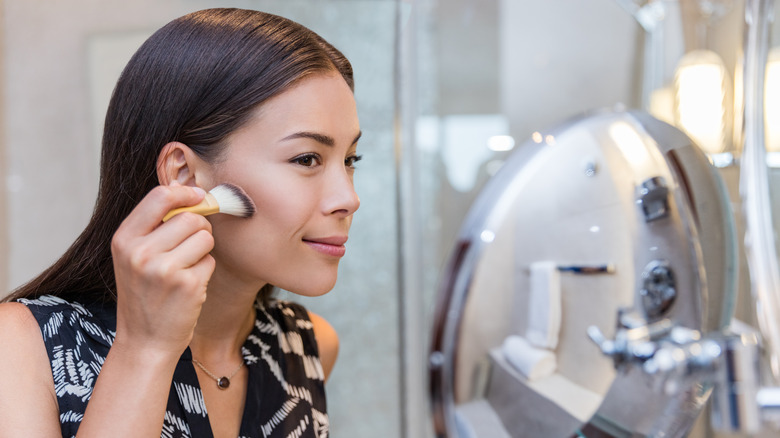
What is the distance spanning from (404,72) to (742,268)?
534 millimetres

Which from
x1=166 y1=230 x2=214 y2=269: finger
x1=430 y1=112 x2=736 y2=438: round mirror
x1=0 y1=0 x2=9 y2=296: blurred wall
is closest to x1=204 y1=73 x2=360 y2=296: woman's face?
x1=166 y1=230 x2=214 y2=269: finger

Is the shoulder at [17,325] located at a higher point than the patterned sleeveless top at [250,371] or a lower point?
higher

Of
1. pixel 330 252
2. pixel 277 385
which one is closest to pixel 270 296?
pixel 277 385

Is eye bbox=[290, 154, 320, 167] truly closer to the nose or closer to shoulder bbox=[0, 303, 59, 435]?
the nose

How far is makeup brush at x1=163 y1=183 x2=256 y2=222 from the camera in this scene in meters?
0.49

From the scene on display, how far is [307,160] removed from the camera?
1.89 ft

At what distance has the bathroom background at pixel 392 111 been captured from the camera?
0.81m

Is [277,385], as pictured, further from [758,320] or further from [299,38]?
[758,320]

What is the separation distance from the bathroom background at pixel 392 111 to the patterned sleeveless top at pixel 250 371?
215 mm

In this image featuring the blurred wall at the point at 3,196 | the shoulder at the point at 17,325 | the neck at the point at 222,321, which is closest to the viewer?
the shoulder at the point at 17,325

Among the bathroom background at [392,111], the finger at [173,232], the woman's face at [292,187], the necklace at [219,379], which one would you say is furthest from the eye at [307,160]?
the bathroom background at [392,111]

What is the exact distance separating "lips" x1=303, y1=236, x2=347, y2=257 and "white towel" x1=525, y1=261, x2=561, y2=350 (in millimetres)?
220

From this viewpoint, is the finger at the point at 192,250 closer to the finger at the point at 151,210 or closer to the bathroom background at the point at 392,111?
Result: the finger at the point at 151,210

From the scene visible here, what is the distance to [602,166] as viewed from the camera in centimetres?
68
